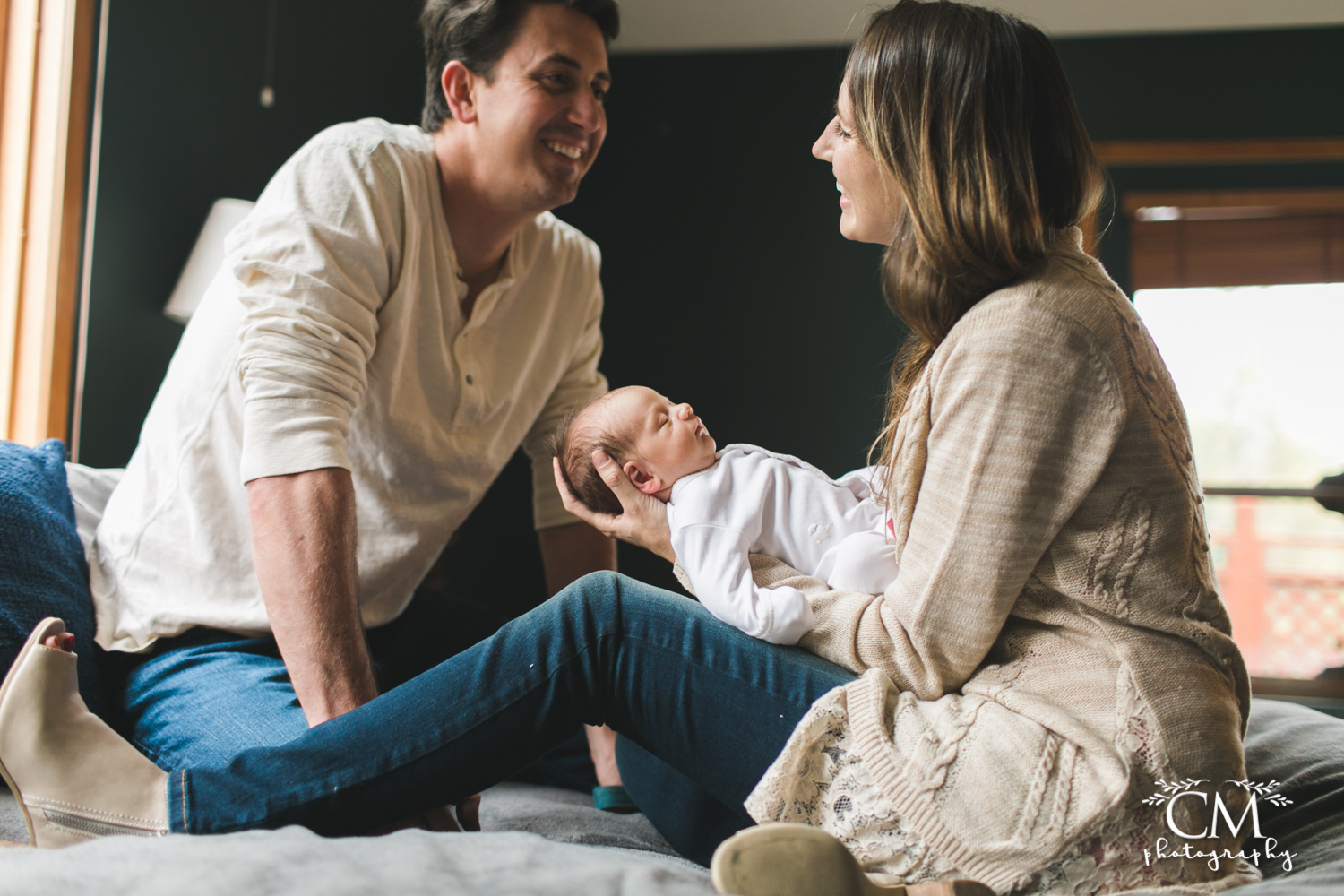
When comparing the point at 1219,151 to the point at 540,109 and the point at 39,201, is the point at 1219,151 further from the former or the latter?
the point at 39,201

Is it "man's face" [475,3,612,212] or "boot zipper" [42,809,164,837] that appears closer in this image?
"boot zipper" [42,809,164,837]

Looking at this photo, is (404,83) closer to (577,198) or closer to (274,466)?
(577,198)

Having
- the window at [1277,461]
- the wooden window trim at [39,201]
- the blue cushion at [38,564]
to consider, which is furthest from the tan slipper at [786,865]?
the window at [1277,461]

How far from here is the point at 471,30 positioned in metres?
1.58

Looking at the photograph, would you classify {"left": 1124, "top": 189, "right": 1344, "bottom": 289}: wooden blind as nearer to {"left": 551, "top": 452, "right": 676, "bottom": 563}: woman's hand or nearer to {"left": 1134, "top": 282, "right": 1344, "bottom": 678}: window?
{"left": 1134, "top": 282, "right": 1344, "bottom": 678}: window

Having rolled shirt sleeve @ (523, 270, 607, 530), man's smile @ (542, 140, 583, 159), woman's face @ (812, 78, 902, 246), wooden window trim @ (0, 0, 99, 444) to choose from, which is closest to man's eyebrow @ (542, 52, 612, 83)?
man's smile @ (542, 140, 583, 159)

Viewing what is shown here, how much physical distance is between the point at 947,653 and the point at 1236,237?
4.12 meters

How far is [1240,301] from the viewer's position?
4016mm

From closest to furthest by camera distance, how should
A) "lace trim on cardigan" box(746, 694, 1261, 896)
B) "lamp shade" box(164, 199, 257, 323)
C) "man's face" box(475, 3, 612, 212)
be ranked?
"lace trim on cardigan" box(746, 694, 1261, 896) → "man's face" box(475, 3, 612, 212) → "lamp shade" box(164, 199, 257, 323)

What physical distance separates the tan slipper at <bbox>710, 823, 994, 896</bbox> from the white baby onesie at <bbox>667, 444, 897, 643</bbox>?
0.81ft

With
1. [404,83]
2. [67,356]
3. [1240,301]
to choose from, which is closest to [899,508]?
[67,356]

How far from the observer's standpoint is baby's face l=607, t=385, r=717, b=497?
1163mm

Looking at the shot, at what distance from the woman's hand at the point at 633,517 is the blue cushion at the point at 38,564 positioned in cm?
81

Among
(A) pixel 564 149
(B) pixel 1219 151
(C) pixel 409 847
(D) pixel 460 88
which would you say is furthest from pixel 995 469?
(B) pixel 1219 151
